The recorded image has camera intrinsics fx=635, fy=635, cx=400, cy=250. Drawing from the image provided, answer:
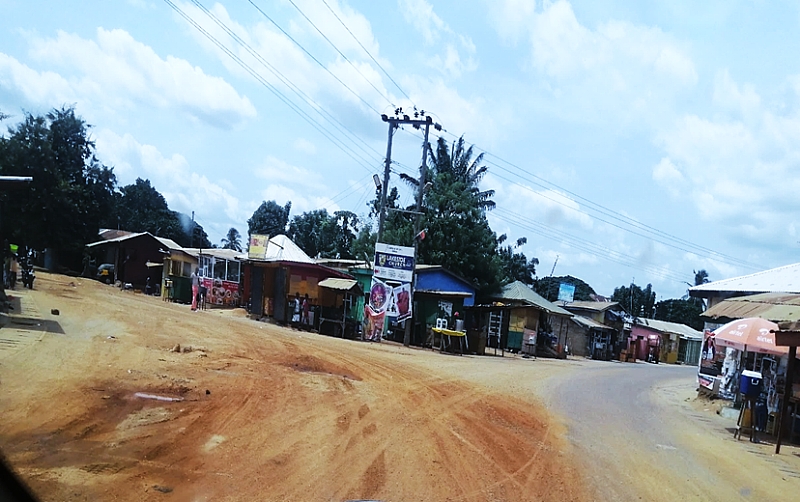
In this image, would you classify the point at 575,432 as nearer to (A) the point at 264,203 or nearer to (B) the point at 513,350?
(B) the point at 513,350

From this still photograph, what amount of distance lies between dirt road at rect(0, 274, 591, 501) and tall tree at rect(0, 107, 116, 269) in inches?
1236

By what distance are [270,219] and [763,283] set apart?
57.3 meters

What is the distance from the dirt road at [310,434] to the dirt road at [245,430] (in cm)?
3

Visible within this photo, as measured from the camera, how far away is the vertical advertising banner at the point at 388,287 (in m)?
29.1

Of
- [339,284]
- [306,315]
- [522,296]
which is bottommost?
[306,315]

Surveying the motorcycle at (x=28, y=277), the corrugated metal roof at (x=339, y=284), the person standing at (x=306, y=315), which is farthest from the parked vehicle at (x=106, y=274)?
the corrugated metal roof at (x=339, y=284)

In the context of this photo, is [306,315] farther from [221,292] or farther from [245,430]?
[245,430]

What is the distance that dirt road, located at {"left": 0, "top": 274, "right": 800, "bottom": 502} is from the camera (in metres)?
6.64

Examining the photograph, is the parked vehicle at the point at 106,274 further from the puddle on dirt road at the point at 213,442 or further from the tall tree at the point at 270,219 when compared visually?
the puddle on dirt road at the point at 213,442

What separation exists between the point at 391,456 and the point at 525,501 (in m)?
1.87

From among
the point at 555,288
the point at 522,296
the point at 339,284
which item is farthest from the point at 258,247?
the point at 555,288

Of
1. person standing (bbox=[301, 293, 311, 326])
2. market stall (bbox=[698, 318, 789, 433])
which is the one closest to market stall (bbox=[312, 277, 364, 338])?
person standing (bbox=[301, 293, 311, 326])

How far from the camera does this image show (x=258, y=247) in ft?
110

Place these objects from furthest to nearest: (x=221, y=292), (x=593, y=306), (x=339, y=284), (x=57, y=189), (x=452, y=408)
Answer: (x=593, y=306), (x=57, y=189), (x=221, y=292), (x=339, y=284), (x=452, y=408)
